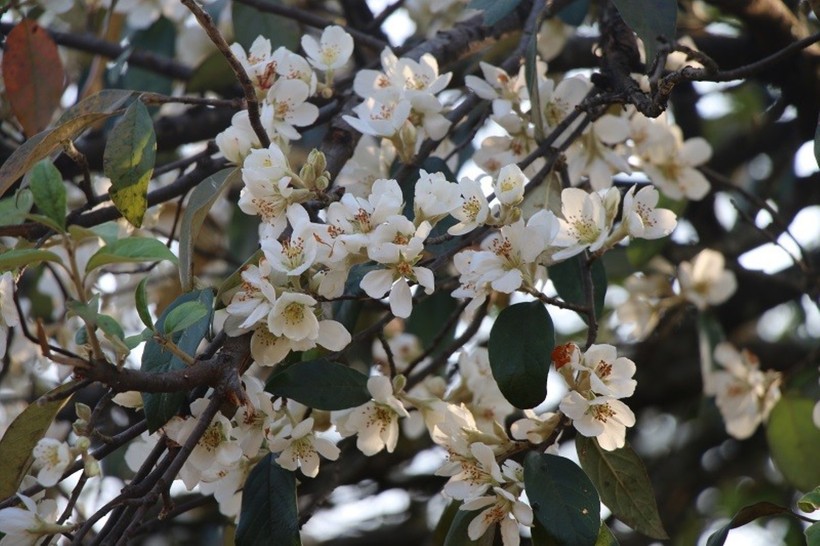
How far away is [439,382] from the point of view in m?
1.40

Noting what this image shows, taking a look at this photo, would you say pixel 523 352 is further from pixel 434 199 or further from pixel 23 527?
pixel 23 527

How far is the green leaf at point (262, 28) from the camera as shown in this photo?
1.62m

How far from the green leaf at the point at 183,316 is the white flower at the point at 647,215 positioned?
0.45 meters

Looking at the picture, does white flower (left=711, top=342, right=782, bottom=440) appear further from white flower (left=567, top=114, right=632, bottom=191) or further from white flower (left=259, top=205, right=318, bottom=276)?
white flower (left=259, top=205, right=318, bottom=276)

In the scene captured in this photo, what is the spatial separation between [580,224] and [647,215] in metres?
0.08

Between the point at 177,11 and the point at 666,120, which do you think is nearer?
the point at 666,120

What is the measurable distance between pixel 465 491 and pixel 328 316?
9.4 inches

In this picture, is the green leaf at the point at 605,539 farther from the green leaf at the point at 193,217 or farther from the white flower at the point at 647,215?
the green leaf at the point at 193,217

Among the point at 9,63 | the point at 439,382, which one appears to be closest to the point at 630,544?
the point at 439,382

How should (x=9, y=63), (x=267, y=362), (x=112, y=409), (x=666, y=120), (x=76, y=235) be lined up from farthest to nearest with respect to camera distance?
(x=112, y=409) → (x=666, y=120) → (x=9, y=63) → (x=267, y=362) → (x=76, y=235)

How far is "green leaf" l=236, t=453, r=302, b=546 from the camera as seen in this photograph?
39.9 inches

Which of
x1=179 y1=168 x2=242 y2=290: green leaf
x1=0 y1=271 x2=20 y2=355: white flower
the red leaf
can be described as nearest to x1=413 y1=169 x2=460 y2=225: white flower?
x1=179 y1=168 x2=242 y2=290: green leaf

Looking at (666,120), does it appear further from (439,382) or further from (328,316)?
(328,316)

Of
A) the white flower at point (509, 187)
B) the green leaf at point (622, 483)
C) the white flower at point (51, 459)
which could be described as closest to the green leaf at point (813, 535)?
the green leaf at point (622, 483)
